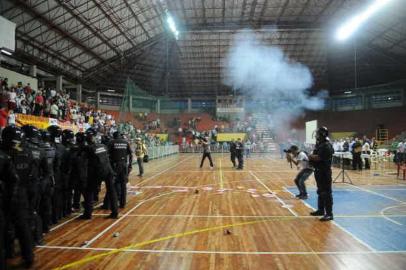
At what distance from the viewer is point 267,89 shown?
114 ft

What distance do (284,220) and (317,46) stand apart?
3312 centimetres

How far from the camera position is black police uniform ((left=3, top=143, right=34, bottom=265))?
157 inches

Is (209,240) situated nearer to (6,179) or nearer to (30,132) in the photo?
(6,179)

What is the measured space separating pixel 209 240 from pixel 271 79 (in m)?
28.2

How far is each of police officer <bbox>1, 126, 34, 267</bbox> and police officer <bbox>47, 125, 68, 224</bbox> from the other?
1579mm

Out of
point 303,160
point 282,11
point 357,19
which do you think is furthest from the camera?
point 282,11

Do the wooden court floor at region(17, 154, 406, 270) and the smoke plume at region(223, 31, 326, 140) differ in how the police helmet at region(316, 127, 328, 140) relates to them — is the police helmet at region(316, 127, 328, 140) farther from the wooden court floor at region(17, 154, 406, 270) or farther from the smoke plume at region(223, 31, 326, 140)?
the smoke plume at region(223, 31, 326, 140)

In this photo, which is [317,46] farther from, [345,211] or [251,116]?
[345,211]

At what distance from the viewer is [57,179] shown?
6.20 meters

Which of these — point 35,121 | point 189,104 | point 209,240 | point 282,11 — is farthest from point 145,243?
point 189,104

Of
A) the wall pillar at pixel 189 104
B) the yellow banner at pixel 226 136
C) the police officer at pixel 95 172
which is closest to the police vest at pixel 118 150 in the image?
the police officer at pixel 95 172

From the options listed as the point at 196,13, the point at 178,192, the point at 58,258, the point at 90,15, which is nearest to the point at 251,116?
the point at 196,13

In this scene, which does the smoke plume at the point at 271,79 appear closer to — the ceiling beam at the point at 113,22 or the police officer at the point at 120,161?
the ceiling beam at the point at 113,22

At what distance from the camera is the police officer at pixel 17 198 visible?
4.00 m
